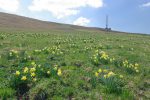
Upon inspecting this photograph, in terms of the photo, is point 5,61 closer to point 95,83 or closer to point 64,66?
point 64,66

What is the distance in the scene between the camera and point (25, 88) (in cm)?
1009

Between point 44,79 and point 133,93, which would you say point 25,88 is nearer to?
point 44,79

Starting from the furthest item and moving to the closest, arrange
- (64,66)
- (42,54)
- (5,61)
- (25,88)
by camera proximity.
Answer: (42,54) < (5,61) < (64,66) < (25,88)

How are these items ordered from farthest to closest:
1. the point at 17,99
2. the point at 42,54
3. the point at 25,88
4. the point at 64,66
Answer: the point at 42,54 < the point at 64,66 < the point at 25,88 < the point at 17,99

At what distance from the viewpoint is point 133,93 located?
9.67m

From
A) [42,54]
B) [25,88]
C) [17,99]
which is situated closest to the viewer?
[17,99]

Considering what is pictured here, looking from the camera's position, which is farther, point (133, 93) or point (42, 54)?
point (42, 54)


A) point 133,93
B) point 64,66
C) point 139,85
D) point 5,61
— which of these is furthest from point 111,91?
point 5,61

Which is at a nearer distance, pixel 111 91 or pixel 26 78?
pixel 111 91

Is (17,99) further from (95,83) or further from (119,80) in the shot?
(119,80)

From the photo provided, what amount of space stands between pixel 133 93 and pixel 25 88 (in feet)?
11.6

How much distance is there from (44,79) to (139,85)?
3335 mm

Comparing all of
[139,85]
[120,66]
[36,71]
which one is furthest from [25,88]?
[120,66]

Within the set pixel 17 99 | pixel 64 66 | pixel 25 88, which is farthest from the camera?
pixel 64 66
